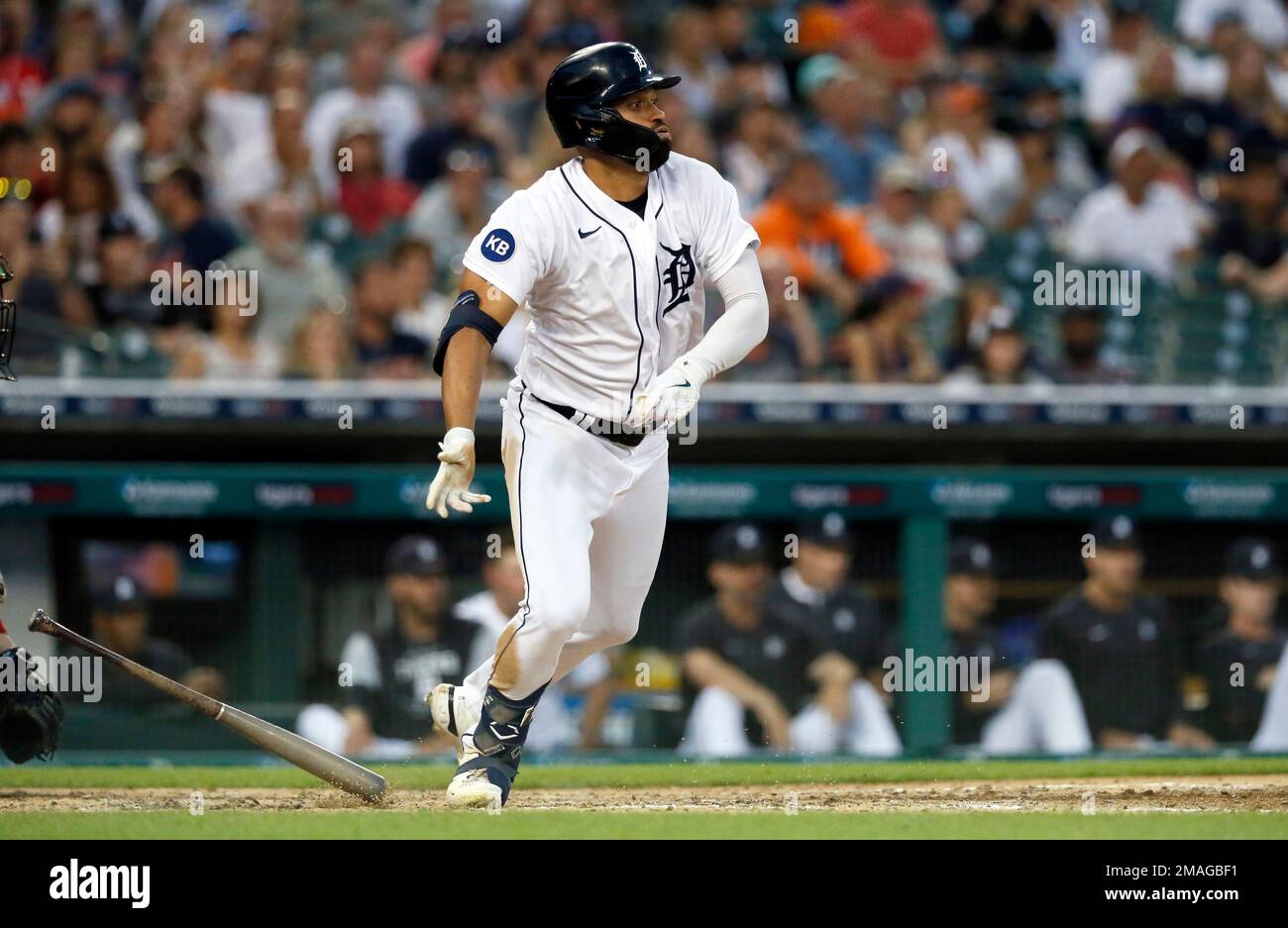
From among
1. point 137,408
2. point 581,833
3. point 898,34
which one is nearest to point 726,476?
point 137,408

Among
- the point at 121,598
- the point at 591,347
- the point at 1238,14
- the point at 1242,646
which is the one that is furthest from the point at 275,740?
the point at 1238,14

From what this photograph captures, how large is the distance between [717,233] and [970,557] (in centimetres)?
327

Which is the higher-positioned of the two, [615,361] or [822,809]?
[615,361]

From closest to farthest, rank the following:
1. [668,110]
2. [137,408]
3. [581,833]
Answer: [581,833] → [137,408] → [668,110]

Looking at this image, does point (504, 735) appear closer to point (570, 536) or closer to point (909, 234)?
point (570, 536)

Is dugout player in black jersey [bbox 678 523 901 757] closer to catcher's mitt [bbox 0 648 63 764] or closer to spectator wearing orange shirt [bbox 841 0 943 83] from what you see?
catcher's mitt [bbox 0 648 63 764]

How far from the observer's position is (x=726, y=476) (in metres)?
8.15

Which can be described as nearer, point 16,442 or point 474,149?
point 16,442

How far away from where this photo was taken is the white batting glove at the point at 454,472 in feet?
15.3

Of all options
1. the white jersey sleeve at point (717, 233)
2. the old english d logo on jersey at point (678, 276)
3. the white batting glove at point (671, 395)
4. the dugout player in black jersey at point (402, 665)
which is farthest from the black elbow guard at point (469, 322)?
the dugout player in black jersey at point (402, 665)

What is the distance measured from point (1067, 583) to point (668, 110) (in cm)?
349

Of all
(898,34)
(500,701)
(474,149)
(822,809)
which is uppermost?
(898,34)

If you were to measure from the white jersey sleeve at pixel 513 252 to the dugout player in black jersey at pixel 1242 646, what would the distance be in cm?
425

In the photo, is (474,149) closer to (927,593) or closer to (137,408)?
(137,408)
